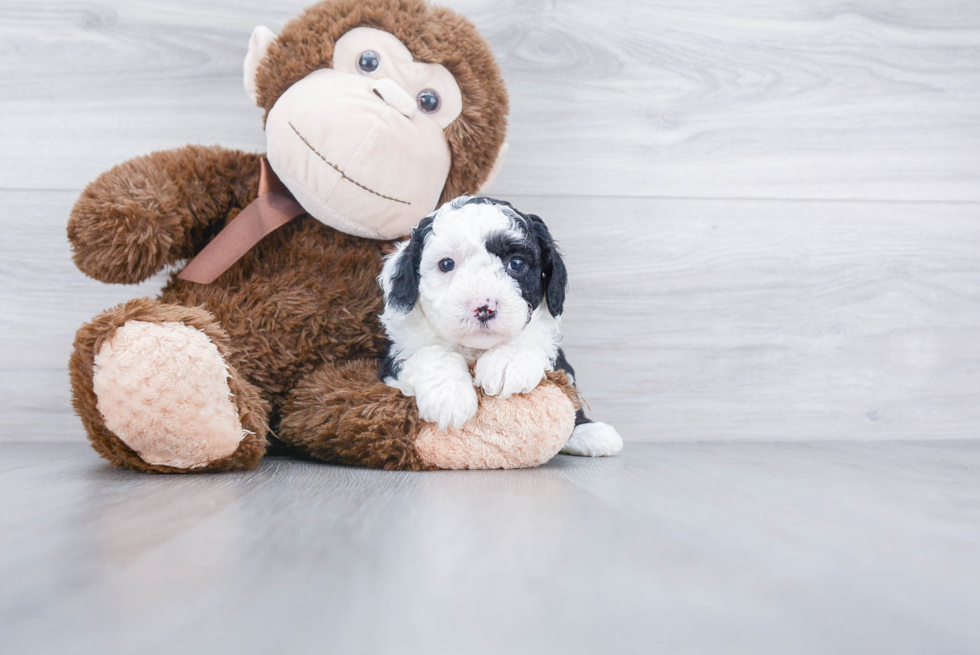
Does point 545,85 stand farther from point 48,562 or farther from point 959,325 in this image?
point 48,562

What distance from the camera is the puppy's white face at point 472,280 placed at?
2.49 ft

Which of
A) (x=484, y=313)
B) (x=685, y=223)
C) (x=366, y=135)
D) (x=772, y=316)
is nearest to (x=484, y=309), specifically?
(x=484, y=313)

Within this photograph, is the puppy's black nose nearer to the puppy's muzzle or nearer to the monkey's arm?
the puppy's muzzle

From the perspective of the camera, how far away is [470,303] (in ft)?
2.48

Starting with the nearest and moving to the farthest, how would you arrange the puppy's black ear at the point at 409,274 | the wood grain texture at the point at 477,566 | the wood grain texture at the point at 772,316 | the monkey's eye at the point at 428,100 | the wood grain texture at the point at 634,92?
the wood grain texture at the point at 477,566 → the puppy's black ear at the point at 409,274 → the monkey's eye at the point at 428,100 → the wood grain texture at the point at 634,92 → the wood grain texture at the point at 772,316

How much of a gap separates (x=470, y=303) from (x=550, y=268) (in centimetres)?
13

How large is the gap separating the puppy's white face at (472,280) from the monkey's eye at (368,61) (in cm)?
26

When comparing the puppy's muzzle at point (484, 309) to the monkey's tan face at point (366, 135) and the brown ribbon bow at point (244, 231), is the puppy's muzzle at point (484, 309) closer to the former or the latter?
the monkey's tan face at point (366, 135)

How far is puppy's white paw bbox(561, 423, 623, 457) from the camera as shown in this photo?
3.19 ft

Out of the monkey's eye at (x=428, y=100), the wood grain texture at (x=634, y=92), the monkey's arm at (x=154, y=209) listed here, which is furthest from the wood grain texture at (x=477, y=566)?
the wood grain texture at (x=634, y=92)

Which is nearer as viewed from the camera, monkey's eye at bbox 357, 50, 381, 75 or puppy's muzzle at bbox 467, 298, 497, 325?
puppy's muzzle at bbox 467, 298, 497, 325

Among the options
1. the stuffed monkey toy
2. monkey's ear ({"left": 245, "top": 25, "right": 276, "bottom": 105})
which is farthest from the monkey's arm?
monkey's ear ({"left": 245, "top": 25, "right": 276, "bottom": 105})

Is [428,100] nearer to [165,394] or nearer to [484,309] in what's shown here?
[484,309]

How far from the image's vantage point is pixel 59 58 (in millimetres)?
1148
